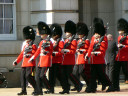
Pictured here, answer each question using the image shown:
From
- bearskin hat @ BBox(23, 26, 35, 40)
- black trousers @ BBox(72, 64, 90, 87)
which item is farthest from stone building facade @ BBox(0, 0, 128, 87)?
bearskin hat @ BBox(23, 26, 35, 40)

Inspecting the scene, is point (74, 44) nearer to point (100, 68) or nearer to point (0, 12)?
point (100, 68)

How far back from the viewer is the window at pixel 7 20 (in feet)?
70.9

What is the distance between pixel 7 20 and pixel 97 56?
5270 millimetres

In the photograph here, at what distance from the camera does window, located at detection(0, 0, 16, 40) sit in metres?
21.6

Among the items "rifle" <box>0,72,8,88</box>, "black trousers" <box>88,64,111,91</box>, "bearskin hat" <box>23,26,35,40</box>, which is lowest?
"rifle" <box>0,72,8,88</box>

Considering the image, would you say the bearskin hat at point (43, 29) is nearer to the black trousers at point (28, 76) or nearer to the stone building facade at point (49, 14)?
the black trousers at point (28, 76)

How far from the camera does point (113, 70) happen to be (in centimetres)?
1780

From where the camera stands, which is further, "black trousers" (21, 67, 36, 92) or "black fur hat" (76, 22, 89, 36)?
"black fur hat" (76, 22, 89, 36)

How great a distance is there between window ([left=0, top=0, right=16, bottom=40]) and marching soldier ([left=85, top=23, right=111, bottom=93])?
4.90m

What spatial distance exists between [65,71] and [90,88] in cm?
75

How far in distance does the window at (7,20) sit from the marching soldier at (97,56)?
4903 mm

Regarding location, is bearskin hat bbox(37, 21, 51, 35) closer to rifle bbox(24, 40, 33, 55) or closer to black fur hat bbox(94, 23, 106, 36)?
rifle bbox(24, 40, 33, 55)

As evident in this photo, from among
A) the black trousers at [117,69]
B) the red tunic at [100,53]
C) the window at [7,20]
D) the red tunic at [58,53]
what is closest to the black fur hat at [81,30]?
the red tunic at [100,53]

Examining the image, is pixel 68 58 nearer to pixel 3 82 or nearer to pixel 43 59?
pixel 43 59
